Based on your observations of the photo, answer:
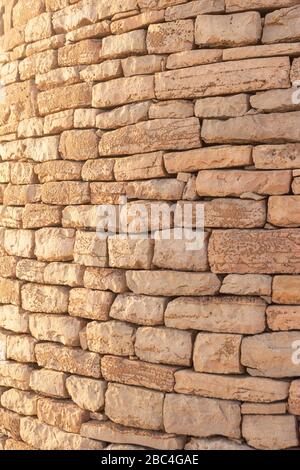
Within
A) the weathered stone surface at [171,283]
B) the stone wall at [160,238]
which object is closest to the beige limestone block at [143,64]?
the stone wall at [160,238]

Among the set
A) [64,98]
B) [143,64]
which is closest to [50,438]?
[64,98]

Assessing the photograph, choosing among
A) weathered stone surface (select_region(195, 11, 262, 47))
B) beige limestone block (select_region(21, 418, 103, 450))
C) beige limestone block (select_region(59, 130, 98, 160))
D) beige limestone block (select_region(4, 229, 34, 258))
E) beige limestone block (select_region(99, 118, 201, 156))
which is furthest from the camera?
beige limestone block (select_region(4, 229, 34, 258))

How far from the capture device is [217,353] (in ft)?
11.5

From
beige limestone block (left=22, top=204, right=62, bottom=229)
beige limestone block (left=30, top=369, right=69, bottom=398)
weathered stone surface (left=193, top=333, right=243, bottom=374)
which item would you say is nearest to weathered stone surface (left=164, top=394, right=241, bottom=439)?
weathered stone surface (left=193, top=333, right=243, bottom=374)

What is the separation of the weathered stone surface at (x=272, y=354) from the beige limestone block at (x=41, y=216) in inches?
54.0

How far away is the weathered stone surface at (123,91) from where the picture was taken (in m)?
3.77

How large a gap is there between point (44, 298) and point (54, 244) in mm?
320

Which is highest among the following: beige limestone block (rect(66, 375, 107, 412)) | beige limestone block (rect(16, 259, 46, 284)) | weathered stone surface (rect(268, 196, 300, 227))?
weathered stone surface (rect(268, 196, 300, 227))

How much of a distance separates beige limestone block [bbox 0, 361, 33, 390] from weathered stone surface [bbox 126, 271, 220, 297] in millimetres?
953

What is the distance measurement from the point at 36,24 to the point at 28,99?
450mm

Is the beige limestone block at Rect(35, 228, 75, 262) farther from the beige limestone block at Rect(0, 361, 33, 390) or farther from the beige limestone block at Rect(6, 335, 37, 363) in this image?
the beige limestone block at Rect(0, 361, 33, 390)

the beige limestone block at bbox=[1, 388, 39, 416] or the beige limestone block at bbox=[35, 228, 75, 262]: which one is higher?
the beige limestone block at bbox=[35, 228, 75, 262]

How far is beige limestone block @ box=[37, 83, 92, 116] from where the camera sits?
Answer: 406cm

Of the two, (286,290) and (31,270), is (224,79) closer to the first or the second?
(286,290)
